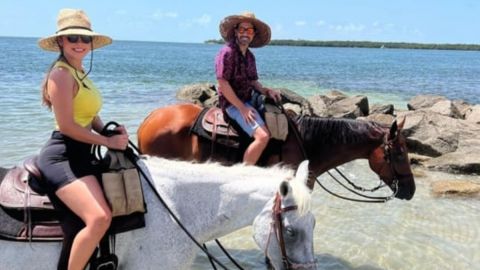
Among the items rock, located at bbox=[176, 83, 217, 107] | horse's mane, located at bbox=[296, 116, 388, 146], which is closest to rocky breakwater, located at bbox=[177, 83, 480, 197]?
horse's mane, located at bbox=[296, 116, 388, 146]

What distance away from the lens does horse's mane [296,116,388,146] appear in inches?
235

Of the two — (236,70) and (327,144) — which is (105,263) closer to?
(236,70)

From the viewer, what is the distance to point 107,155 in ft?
10.5

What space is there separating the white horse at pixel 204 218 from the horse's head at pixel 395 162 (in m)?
3.20

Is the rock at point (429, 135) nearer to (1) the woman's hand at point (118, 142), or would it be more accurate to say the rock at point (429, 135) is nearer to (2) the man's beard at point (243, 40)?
(2) the man's beard at point (243, 40)

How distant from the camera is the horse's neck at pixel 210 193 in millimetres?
3084

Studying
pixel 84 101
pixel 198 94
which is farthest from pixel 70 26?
pixel 198 94

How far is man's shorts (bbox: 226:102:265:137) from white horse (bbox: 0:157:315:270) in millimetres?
2396

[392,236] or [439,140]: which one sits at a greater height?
[439,140]

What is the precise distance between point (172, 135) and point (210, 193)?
303 cm

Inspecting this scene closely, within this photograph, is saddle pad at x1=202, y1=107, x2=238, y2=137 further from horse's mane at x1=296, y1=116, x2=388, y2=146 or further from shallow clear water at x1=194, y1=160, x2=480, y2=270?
shallow clear water at x1=194, y1=160, x2=480, y2=270

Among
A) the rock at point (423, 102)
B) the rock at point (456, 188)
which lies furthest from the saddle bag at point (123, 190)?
the rock at point (423, 102)

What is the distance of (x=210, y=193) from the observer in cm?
314


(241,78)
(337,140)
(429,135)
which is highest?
(241,78)
